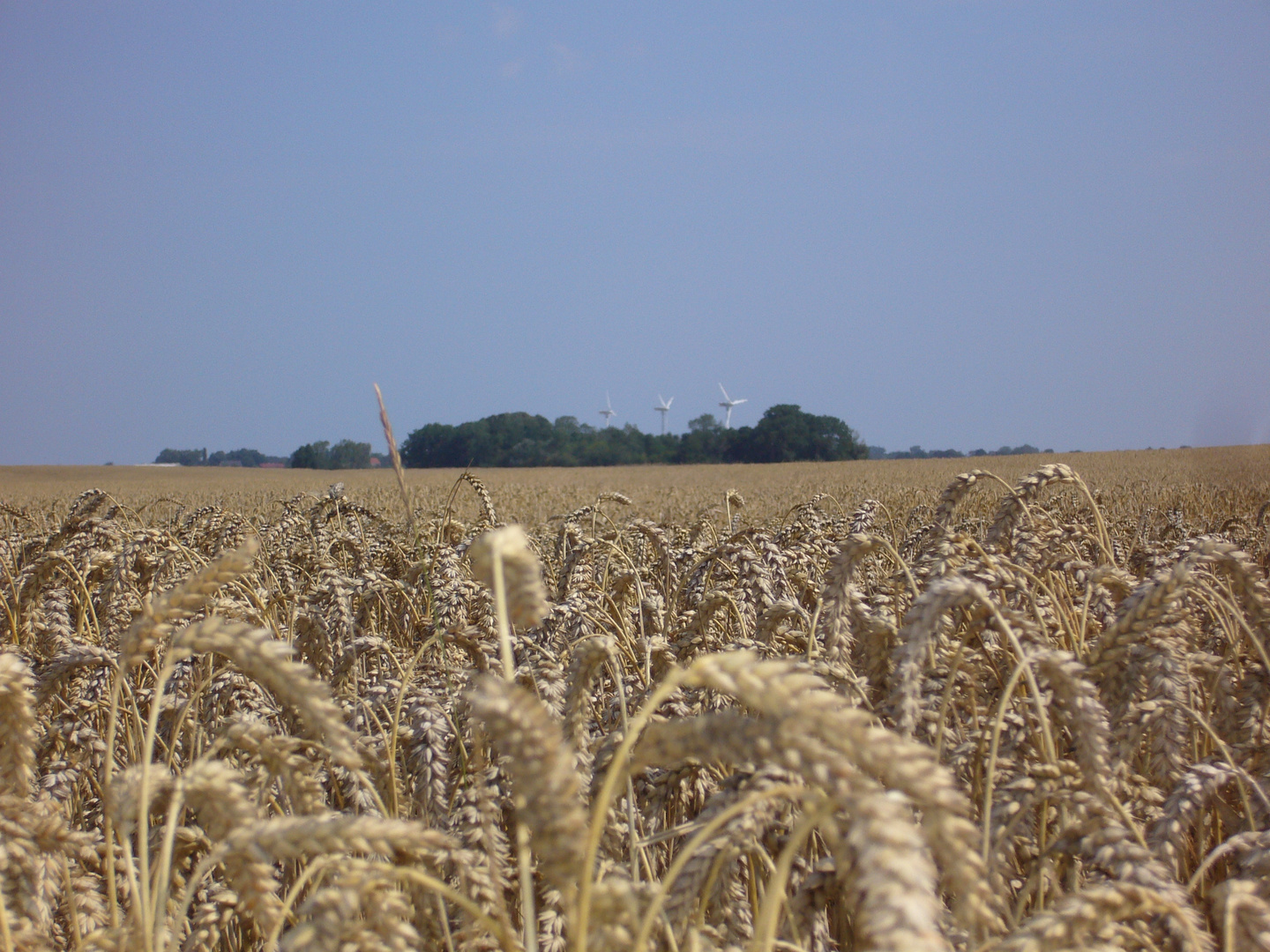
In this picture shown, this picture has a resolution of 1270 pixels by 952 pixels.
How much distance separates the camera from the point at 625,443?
253 feet

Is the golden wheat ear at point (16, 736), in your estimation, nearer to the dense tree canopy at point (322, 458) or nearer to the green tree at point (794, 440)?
the dense tree canopy at point (322, 458)

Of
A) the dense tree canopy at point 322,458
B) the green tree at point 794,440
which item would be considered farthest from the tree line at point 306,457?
the green tree at point 794,440

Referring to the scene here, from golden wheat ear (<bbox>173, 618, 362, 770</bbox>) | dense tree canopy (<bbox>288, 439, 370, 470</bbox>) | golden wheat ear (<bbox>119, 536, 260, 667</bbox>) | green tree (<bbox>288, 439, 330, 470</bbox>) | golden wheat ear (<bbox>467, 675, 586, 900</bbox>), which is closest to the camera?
golden wheat ear (<bbox>467, 675, 586, 900</bbox>)

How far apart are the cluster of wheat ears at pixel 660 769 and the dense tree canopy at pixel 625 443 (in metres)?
68.7

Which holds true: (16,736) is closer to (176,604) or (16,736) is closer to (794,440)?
(176,604)

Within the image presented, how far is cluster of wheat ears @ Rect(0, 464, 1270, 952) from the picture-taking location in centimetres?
72

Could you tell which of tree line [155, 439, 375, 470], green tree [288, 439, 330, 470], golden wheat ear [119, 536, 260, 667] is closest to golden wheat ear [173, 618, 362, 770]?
golden wheat ear [119, 536, 260, 667]

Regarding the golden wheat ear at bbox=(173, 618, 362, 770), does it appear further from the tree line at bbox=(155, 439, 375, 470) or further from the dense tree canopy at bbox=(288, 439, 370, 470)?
the dense tree canopy at bbox=(288, 439, 370, 470)

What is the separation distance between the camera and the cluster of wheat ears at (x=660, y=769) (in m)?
0.72

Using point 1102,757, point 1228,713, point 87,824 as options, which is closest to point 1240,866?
point 1102,757

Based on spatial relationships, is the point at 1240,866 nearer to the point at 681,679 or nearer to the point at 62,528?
the point at 681,679

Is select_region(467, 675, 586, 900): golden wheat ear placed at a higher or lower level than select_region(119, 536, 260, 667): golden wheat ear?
lower

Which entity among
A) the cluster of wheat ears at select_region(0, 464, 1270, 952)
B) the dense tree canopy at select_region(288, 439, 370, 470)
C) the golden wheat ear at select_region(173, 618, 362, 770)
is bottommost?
the cluster of wheat ears at select_region(0, 464, 1270, 952)

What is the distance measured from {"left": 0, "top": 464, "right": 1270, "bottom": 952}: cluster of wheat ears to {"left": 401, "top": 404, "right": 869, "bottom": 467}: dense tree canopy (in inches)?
2705
